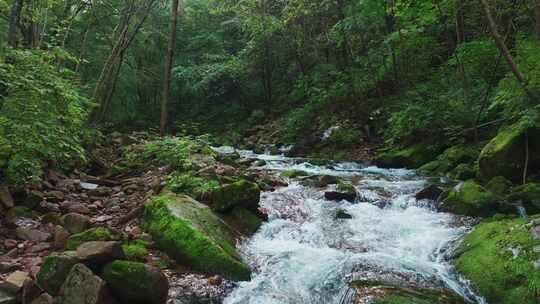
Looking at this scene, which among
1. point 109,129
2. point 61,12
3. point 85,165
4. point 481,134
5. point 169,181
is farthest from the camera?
point 109,129

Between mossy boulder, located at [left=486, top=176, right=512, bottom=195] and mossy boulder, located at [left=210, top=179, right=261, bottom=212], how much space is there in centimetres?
433

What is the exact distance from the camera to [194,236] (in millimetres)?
5137

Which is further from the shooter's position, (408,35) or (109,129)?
(109,129)

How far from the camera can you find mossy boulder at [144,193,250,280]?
4.88 metres

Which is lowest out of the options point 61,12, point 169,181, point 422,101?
point 169,181

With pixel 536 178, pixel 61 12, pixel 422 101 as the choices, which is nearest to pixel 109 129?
pixel 61 12

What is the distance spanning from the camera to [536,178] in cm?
761

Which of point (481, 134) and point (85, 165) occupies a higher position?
point (481, 134)

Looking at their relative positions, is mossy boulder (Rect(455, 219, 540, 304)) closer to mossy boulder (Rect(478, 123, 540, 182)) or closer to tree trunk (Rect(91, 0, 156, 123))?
mossy boulder (Rect(478, 123, 540, 182))

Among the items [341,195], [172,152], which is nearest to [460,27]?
[341,195]

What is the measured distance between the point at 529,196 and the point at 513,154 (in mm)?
1563

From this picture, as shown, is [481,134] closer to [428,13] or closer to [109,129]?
[428,13]

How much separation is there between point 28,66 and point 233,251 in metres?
3.87

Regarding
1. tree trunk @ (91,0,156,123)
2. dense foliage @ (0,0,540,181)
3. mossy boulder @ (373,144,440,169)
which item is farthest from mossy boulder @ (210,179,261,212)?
tree trunk @ (91,0,156,123)
